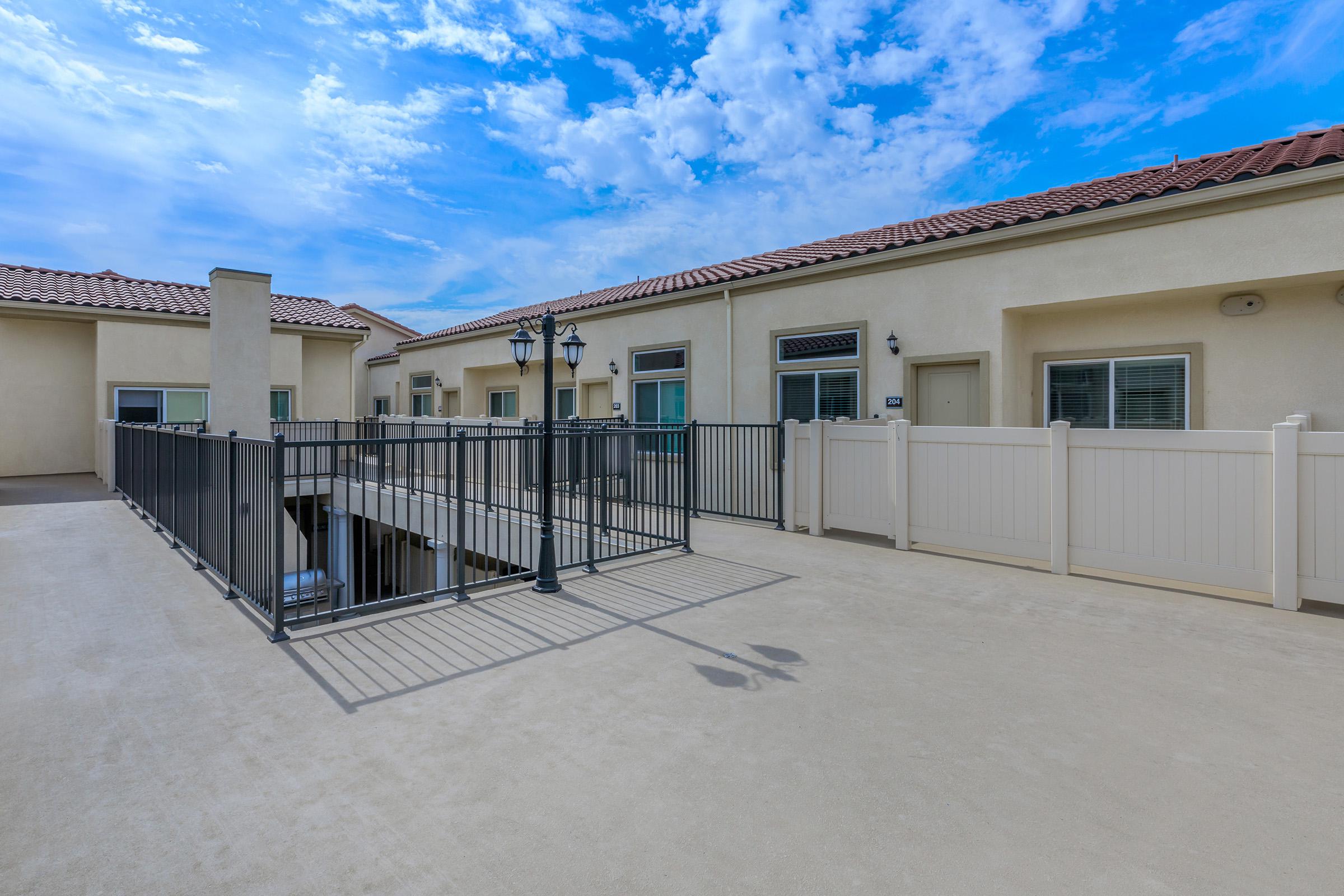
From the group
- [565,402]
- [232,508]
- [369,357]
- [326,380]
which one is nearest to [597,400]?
[565,402]

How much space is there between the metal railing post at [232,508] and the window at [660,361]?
27.6 ft

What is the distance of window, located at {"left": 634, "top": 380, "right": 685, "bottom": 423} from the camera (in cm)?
1288

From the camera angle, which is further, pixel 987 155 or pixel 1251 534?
pixel 987 155

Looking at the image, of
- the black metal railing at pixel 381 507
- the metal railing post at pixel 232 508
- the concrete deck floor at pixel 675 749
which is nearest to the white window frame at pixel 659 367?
the black metal railing at pixel 381 507

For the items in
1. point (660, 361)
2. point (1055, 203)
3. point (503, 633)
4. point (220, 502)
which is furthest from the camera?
point (660, 361)

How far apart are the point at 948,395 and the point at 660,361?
5.92 m

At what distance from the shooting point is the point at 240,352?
11539 millimetres

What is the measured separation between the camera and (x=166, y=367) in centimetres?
1552

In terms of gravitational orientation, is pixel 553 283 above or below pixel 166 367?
above

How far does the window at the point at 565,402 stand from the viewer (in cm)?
1658

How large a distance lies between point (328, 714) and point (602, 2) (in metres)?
12.4

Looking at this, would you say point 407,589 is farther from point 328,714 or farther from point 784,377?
point 784,377

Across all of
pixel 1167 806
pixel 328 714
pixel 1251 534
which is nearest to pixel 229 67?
pixel 328 714

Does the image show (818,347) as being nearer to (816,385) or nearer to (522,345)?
(816,385)
